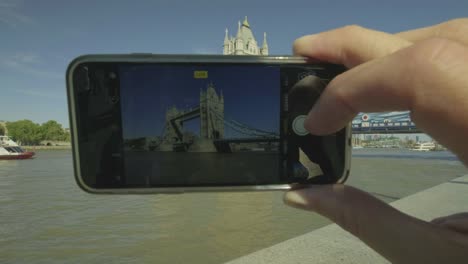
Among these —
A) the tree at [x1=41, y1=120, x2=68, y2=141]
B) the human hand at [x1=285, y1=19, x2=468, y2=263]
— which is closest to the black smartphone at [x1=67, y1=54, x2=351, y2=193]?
the human hand at [x1=285, y1=19, x2=468, y2=263]

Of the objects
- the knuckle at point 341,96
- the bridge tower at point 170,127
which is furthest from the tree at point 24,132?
the knuckle at point 341,96

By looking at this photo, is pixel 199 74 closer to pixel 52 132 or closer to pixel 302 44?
pixel 302 44

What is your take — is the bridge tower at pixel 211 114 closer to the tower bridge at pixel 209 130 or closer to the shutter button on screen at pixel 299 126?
the tower bridge at pixel 209 130

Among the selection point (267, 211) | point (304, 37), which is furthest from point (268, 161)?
point (267, 211)

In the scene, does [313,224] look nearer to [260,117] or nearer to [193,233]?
[193,233]

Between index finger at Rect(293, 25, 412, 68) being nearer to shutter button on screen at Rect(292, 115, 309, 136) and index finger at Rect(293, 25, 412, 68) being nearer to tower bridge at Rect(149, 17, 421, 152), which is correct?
shutter button on screen at Rect(292, 115, 309, 136)

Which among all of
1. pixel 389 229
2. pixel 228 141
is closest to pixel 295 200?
pixel 389 229
